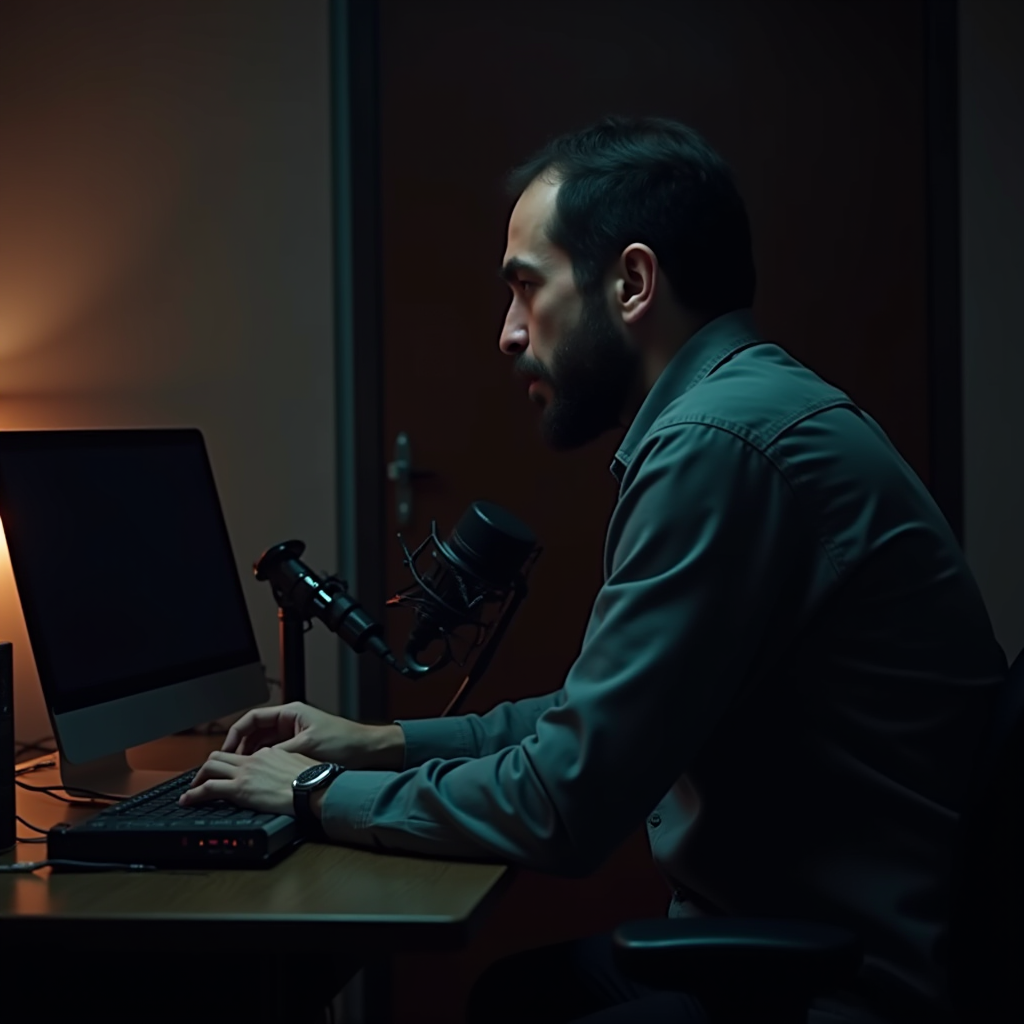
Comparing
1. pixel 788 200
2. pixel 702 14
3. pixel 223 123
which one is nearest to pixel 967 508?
pixel 788 200

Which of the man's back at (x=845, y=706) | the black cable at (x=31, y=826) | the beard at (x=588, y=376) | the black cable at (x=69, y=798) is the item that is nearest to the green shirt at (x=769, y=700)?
the man's back at (x=845, y=706)

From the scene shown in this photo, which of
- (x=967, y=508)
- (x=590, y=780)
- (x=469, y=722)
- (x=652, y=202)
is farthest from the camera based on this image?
(x=967, y=508)

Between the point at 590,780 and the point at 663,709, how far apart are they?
9cm

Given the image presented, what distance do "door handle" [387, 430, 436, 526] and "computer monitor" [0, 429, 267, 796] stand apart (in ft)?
2.04

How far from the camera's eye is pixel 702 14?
2574 millimetres

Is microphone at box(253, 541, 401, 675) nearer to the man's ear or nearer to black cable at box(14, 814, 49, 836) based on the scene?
black cable at box(14, 814, 49, 836)

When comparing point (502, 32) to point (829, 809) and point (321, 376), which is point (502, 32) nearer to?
point (321, 376)

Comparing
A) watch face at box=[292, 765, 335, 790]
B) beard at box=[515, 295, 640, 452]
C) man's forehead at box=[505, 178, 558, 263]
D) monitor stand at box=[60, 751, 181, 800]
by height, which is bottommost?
monitor stand at box=[60, 751, 181, 800]

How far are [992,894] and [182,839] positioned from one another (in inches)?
29.2

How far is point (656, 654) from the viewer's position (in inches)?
45.3

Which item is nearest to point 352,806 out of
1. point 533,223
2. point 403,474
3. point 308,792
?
point 308,792

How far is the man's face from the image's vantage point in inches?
58.9

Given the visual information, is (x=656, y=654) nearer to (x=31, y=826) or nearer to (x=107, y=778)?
(x=31, y=826)

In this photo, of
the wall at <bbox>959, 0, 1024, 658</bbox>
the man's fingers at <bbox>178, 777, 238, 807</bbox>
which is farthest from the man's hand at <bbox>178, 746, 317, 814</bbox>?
the wall at <bbox>959, 0, 1024, 658</bbox>
